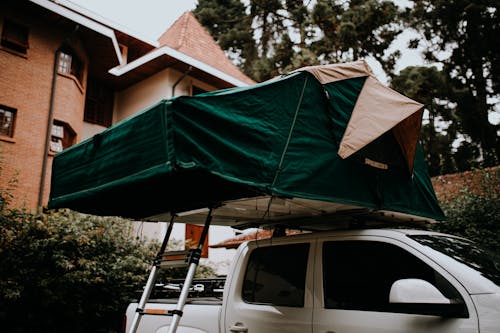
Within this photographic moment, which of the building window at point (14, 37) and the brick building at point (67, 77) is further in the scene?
the building window at point (14, 37)

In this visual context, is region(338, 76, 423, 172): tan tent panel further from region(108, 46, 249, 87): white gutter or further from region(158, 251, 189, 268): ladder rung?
region(108, 46, 249, 87): white gutter


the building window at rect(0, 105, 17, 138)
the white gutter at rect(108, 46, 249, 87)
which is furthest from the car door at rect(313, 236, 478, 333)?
the white gutter at rect(108, 46, 249, 87)

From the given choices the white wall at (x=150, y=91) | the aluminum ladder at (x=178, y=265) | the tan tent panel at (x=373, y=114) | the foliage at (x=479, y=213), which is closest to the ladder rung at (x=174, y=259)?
the aluminum ladder at (x=178, y=265)

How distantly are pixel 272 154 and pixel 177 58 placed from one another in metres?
14.4

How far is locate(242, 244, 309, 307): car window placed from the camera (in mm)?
3871

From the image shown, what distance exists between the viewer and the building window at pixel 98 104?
1889 cm

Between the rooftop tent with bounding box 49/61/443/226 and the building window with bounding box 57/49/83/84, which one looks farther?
the building window with bounding box 57/49/83/84

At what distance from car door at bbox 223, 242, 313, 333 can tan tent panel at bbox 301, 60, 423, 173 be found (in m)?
1.07

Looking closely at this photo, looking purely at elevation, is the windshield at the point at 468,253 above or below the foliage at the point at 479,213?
below

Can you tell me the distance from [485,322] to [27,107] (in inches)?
595

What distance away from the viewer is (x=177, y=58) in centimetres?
1711

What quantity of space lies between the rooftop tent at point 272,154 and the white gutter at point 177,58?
12.8 m

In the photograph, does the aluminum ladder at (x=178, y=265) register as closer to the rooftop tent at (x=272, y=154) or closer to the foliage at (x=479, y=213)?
the rooftop tent at (x=272, y=154)

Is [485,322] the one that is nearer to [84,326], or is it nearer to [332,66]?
[332,66]
